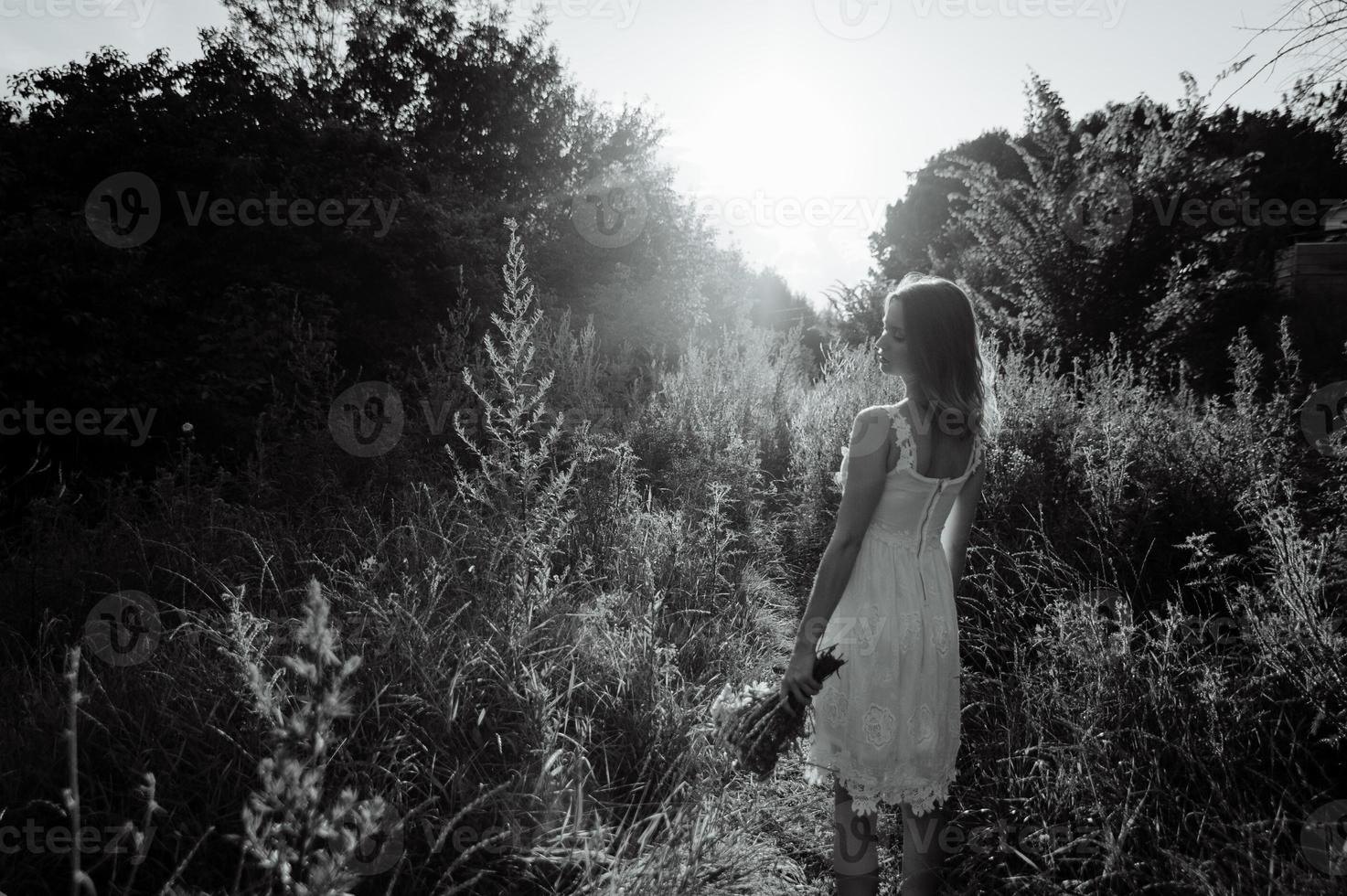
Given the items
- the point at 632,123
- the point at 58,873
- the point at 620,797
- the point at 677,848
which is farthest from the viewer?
the point at 632,123

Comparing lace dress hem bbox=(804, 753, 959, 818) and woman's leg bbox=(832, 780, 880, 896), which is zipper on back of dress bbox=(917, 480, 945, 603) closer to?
lace dress hem bbox=(804, 753, 959, 818)

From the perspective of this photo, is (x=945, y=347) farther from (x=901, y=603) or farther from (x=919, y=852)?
(x=919, y=852)

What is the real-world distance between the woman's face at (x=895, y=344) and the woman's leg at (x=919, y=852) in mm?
1237

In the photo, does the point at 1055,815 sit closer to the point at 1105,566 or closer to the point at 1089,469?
the point at 1105,566

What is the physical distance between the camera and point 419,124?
570 inches

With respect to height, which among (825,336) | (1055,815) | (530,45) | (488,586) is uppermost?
(530,45)

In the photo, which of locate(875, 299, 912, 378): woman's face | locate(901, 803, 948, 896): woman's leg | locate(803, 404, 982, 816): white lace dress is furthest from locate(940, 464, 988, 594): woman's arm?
locate(901, 803, 948, 896): woman's leg

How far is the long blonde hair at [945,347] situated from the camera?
1.85 meters

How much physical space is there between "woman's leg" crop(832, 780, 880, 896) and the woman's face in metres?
1.20

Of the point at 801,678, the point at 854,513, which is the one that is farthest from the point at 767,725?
the point at 854,513

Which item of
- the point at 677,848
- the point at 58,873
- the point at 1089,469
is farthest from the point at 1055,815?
the point at 58,873

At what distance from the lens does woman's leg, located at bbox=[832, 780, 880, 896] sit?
1.82 metres

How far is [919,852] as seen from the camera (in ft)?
6.07

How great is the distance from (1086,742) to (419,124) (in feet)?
53.3
